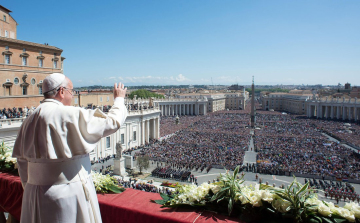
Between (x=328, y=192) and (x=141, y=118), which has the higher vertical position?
(x=141, y=118)

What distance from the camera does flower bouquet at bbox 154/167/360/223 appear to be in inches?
126

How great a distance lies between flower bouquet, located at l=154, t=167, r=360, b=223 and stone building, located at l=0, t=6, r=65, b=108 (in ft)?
91.7

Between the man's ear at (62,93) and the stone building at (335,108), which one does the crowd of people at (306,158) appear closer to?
the man's ear at (62,93)

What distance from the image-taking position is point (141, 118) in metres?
41.4

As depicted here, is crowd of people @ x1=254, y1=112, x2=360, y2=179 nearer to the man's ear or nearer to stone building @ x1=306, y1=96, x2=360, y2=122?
the man's ear

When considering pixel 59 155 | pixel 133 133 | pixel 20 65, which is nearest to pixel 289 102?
pixel 133 133

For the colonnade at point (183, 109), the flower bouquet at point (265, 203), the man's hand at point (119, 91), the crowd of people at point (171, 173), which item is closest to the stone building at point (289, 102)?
the colonnade at point (183, 109)

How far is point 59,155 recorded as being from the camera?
258cm

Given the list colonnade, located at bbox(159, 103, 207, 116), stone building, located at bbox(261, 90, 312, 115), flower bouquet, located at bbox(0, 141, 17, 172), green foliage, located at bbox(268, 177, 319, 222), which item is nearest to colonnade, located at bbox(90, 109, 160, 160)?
flower bouquet, located at bbox(0, 141, 17, 172)

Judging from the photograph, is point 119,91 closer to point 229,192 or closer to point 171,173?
point 229,192

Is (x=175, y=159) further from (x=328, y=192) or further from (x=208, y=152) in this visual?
(x=328, y=192)

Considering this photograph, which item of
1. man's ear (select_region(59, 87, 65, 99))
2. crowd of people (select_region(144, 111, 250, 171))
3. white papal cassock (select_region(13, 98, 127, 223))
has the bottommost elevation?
crowd of people (select_region(144, 111, 250, 171))

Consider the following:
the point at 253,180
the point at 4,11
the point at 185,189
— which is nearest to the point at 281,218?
the point at 185,189

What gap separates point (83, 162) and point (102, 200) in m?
1.54
